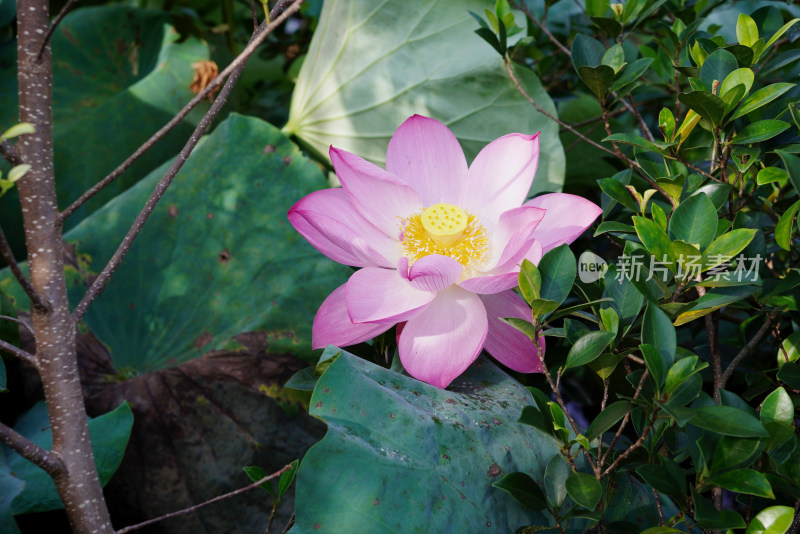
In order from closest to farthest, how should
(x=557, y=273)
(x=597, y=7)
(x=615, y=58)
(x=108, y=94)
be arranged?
(x=557, y=273)
(x=615, y=58)
(x=597, y=7)
(x=108, y=94)

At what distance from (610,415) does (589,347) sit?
47 mm

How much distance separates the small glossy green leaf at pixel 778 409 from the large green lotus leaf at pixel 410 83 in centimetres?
49

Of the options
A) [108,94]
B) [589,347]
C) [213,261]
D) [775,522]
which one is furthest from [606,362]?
[108,94]

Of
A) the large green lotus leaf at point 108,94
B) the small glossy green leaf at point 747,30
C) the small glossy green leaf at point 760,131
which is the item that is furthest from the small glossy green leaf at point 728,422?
the large green lotus leaf at point 108,94

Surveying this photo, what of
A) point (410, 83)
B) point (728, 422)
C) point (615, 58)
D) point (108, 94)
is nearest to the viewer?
point (728, 422)

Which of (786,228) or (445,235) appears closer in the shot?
(786,228)

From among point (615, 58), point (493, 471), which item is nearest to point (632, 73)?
point (615, 58)

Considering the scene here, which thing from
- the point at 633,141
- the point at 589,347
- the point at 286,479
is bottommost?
the point at 286,479

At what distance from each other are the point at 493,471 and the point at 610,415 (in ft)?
0.31

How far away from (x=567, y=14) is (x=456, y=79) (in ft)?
1.27

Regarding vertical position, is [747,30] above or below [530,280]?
above

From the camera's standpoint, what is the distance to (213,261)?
82 cm

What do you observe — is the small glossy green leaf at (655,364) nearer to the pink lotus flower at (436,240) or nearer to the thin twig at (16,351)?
the pink lotus flower at (436,240)

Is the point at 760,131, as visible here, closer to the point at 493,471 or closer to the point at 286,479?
the point at 493,471
